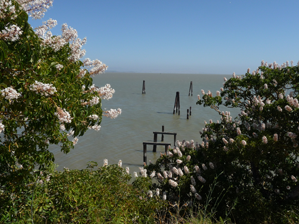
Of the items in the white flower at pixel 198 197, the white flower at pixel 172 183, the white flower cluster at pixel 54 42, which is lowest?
the white flower at pixel 198 197

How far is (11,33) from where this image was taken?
333 cm

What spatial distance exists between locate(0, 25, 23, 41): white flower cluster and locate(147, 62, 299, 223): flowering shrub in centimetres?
431

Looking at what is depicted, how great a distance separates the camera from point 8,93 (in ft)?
9.66

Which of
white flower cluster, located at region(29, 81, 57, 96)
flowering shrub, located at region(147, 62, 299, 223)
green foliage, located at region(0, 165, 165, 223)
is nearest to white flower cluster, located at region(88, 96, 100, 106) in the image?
green foliage, located at region(0, 165, 165, 223)

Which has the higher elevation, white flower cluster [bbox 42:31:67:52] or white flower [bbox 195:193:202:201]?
white flower cluster [bbox 42:31:67:52]

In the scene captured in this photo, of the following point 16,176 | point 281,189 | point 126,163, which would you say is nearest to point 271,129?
point 281,189

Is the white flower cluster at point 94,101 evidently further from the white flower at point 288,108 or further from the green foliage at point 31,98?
the white flower at point 288,108

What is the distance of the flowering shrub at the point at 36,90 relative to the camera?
10.9 ft

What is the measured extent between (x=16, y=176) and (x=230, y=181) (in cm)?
504

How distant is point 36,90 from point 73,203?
6.36 feet

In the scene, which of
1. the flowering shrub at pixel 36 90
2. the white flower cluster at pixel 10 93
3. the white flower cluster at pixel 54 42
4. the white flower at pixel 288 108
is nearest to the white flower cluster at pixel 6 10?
the flowering shrub at pixel 36 90

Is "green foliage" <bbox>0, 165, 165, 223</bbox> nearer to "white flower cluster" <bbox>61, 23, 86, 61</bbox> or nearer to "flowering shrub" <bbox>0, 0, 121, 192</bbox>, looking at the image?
"flowering shrub" <bbox>0, 0, 121, 192</bbox>

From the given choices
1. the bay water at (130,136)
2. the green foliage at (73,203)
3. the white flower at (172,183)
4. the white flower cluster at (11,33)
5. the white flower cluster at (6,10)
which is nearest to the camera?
the white flower cluster at (11,33)

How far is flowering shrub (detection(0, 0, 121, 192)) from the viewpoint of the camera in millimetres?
3328
